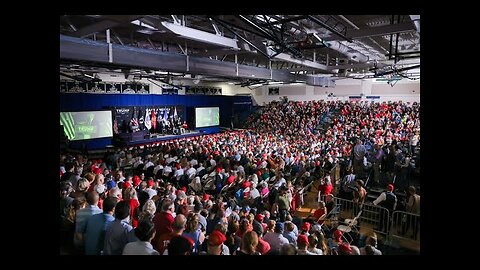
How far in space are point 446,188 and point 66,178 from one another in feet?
20.8

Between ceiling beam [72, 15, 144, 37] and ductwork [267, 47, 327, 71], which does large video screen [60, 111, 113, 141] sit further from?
ductwork [267, 47, 327, 71]

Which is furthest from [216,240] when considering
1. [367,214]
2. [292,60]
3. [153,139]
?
[153,139]

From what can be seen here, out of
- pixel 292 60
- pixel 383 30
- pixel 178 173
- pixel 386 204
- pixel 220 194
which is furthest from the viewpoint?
pixel 292 60

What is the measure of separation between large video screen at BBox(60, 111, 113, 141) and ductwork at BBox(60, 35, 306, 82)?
30.8 feet

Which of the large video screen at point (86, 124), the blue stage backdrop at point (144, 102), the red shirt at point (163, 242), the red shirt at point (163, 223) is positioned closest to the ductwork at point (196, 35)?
the red shirt at point (163, 223)

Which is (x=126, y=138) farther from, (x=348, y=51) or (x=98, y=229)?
(x=98, y=229)

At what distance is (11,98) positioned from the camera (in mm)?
2801

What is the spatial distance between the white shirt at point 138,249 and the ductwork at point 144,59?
3.85 metres

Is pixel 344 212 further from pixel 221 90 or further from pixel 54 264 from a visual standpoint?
pixel 221 90

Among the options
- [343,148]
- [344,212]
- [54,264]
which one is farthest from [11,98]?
[343,148]

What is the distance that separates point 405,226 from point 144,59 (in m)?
6.29

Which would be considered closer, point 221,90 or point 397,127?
point 397,127

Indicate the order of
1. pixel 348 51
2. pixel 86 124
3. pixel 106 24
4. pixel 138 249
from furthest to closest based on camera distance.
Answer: pixel 86 124 → pixel 348 51 → pixel 106 24 → pixel 138 249

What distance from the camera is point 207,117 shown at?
2391 cm
